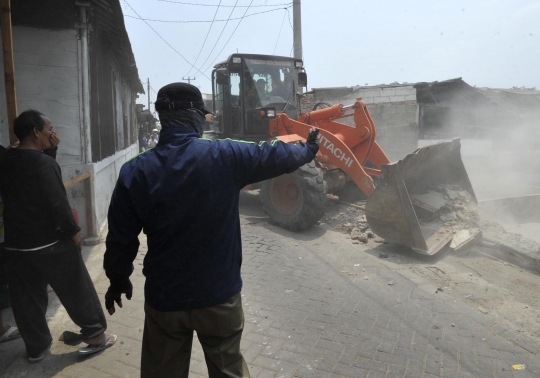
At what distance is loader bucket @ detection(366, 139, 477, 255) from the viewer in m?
5.50

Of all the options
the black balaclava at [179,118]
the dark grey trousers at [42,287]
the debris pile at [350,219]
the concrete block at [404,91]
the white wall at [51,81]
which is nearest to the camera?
the black balaclava at [179,118]

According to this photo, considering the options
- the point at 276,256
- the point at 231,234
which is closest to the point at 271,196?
the point at 276,256

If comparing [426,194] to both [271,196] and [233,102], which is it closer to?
[271,196]

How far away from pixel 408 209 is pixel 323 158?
2149 millimetres

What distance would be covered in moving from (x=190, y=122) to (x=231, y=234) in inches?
24.8

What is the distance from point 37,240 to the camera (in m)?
3.10

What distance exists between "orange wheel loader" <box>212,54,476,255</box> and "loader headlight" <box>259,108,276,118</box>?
0.07ft

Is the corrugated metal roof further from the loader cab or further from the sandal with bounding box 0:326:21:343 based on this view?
the sandal with bounding box 0:326:21:343

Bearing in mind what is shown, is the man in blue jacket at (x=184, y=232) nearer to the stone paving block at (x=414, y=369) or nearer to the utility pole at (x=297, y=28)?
the stone paving block at (x=414, y=369)

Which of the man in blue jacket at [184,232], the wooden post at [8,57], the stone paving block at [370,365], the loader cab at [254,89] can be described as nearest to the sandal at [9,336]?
the wooden post at [8,57]

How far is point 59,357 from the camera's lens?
10.8ft

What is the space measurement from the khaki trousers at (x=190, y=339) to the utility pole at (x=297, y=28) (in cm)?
1348

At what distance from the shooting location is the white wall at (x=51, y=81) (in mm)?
5336

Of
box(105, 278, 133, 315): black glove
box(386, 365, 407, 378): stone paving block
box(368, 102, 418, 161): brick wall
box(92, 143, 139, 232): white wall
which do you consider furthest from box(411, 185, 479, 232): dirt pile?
box(368, 102, 418, 161): brick wall
